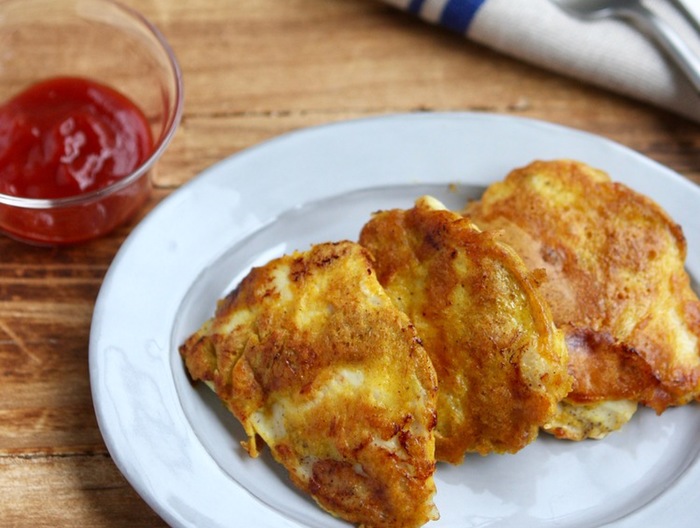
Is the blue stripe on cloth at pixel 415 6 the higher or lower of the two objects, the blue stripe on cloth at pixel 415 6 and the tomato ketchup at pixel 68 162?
the higher

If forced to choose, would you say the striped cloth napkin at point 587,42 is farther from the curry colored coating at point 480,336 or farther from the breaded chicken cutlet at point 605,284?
the curry colored coating at point 480,336

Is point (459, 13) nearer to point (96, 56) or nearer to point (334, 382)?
point (96, 56)

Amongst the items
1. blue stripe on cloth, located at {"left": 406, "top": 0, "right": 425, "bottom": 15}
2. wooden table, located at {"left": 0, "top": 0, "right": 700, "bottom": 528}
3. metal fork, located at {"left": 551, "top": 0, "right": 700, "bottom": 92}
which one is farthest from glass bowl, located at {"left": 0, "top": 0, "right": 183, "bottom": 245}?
metal fork, located at {"left": 551, "top": 0, "right": 700, "bottom": 92}

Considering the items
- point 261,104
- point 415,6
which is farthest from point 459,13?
point 261,104

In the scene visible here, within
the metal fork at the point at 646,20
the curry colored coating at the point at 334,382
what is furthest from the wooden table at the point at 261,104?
the curry colored coating at the point at 334,382

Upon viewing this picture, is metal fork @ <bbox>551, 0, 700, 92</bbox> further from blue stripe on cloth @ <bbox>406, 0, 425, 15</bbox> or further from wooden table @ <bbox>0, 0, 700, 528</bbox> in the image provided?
blue stripe on cloth @ <bbox>406, 0, 425, 15</bbox>

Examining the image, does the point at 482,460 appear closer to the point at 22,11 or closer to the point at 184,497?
the point at 184,497

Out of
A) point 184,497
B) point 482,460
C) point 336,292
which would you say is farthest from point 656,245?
point 184,497
